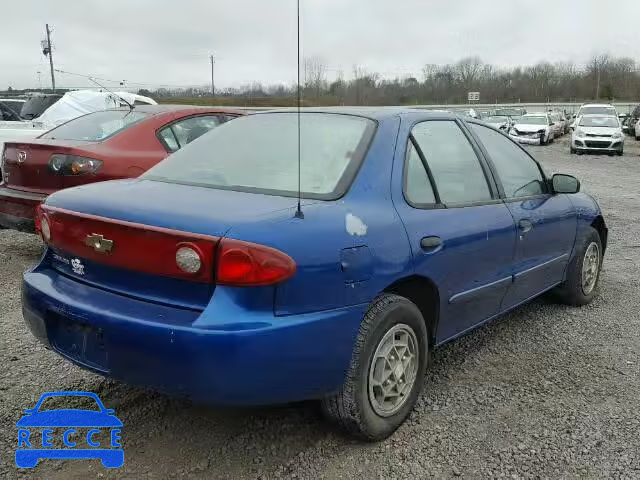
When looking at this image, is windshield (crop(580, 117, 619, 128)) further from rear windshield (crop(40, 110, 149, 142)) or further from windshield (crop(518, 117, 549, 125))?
rear windshield (crop(40, 110, 149, 142))

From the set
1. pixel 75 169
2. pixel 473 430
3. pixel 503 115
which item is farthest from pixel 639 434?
pixel 503 115

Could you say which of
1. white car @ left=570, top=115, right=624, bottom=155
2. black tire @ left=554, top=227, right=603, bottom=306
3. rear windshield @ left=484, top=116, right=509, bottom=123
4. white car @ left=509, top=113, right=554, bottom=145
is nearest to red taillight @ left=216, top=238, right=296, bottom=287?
black tire @ left=554, top=227, right=603, bottom=306

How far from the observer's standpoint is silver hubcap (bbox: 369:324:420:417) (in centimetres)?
274

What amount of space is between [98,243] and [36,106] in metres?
13.3

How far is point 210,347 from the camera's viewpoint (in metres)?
2.20

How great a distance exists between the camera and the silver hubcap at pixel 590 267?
4.82 meters

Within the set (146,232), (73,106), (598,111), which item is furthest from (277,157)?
(598,111)

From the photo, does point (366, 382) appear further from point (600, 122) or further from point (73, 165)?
point (600, 122)

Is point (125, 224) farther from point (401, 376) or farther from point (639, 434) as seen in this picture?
point (639, 434)

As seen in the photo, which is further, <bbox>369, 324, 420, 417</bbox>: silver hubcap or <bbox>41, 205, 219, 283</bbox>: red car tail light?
<bbox>369, 324, 420, 417</bbox>: silver hubcap

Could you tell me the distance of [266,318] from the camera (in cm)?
227

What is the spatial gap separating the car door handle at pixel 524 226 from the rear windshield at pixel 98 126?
3.83m

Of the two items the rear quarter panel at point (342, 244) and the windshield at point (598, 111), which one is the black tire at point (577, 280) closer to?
the rear quarter panel at point (342, 244)

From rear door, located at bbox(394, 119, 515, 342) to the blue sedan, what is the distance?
1cm
